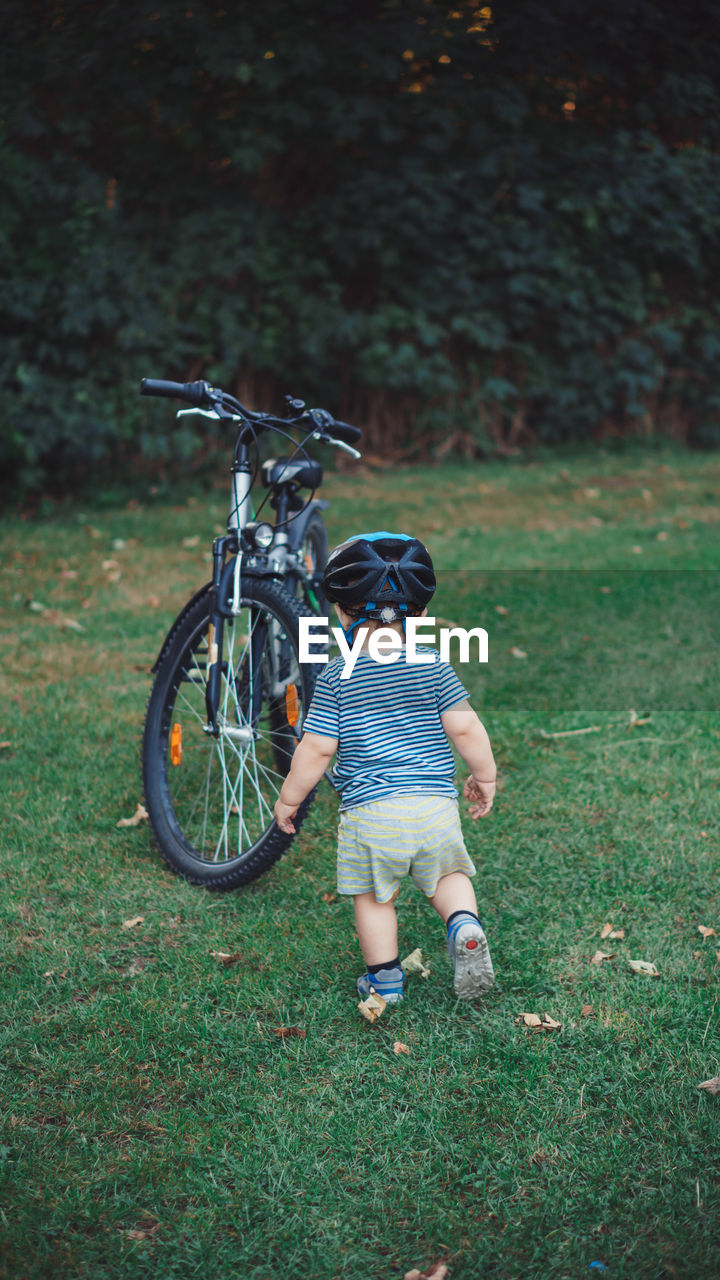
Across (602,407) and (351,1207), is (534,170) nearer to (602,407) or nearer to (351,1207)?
(602,407)

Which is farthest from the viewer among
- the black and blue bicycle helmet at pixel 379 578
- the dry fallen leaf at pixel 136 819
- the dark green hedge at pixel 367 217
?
the dark green hedge at pixel 367 217

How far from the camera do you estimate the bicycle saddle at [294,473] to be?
3961mm

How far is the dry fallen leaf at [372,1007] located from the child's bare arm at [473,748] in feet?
1.73

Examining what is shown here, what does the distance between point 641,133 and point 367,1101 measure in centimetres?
1421

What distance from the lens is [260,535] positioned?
362 centimetres

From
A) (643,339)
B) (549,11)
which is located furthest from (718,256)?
(549,11)

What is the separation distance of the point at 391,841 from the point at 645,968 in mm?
837

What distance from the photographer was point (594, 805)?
4.04 metres

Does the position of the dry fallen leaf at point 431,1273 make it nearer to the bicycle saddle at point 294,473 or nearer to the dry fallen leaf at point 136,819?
the dry fallen leaf at point 136,819

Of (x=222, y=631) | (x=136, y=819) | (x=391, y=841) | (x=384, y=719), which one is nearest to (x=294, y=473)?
(x=222, y=631)

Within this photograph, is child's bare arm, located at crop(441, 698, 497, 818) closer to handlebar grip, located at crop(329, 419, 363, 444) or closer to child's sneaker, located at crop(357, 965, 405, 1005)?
child's sneaker, located at crop(357, 965, 405, 1005)

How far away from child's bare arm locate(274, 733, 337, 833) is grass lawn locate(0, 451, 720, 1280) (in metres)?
0.54

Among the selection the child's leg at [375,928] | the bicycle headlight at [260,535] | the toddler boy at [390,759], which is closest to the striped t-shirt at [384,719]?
the toddler boy at [390,759]

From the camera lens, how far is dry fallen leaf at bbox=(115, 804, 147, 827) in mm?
3926
